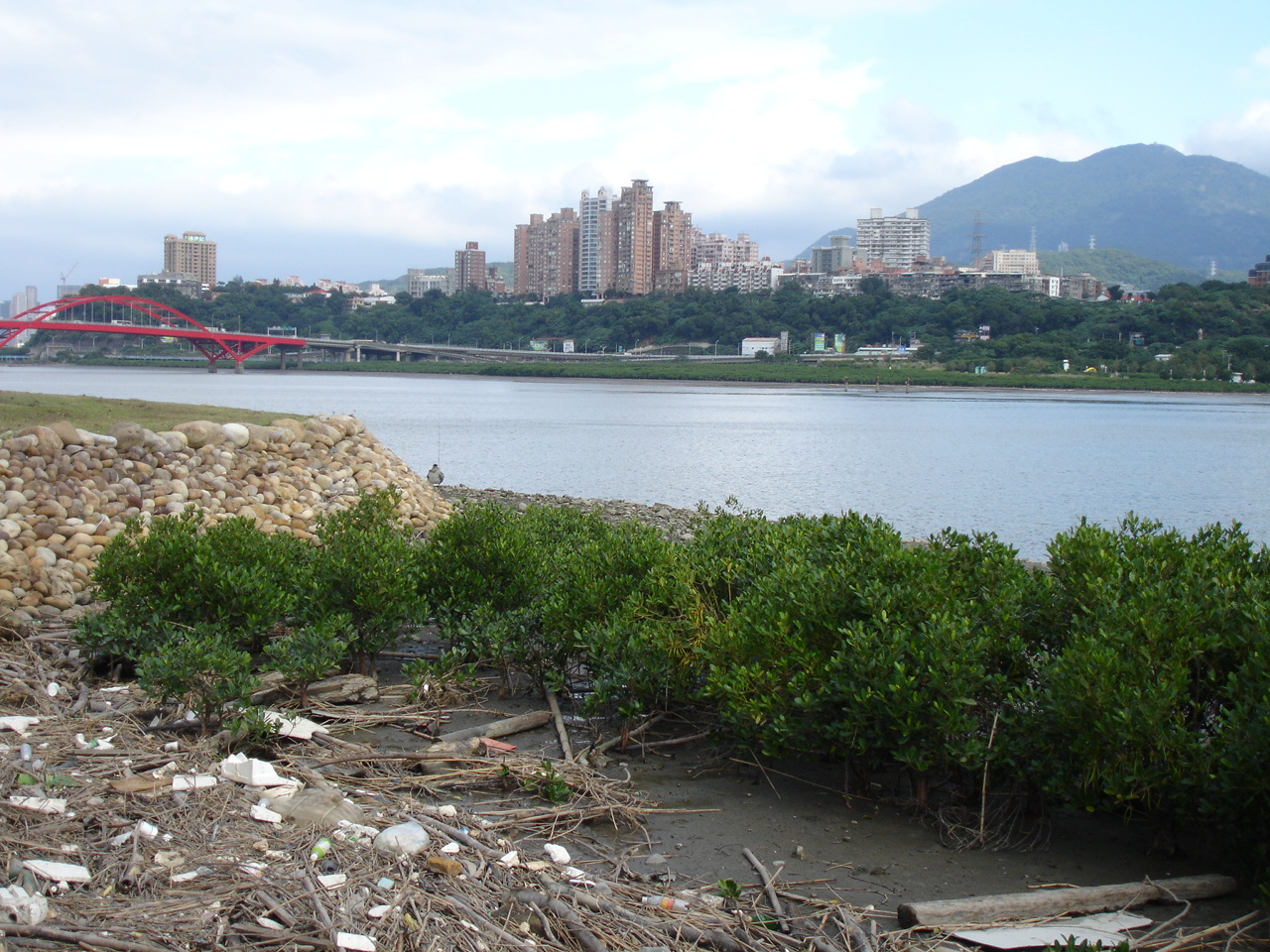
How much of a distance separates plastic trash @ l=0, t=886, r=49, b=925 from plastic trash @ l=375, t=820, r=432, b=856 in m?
1.30

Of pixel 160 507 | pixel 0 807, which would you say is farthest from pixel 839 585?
pixel 160 507

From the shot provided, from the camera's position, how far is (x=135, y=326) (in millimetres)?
67562

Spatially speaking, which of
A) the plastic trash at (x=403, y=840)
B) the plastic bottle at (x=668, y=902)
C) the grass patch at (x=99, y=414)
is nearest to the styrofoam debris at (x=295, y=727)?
the plastic trash at (x=403, y=840)

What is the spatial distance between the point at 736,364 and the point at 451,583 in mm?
98278

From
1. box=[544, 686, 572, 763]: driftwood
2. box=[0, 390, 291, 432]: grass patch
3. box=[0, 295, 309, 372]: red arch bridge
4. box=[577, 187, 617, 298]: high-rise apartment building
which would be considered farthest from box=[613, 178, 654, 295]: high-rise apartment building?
box=[544, 686, 572, 763]: driftwood

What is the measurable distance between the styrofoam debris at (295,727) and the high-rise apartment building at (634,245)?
169 metres

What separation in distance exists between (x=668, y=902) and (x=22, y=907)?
243 centimetres

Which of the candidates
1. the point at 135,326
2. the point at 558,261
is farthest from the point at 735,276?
the point at 135,326

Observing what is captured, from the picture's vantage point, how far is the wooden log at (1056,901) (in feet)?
14.1

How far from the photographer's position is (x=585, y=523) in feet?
34.8

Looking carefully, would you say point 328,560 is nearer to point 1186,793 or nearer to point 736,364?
point 1186,793

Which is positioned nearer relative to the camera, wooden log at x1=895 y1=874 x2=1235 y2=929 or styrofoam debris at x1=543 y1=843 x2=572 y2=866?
wooden log at x1=895 y1=874 x2=1235 y2=929

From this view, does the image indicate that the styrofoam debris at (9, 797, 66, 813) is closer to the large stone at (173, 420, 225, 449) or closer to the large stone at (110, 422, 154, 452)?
the large stone at (110, 422, 154, 452)

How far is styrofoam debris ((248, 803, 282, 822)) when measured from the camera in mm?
4797
